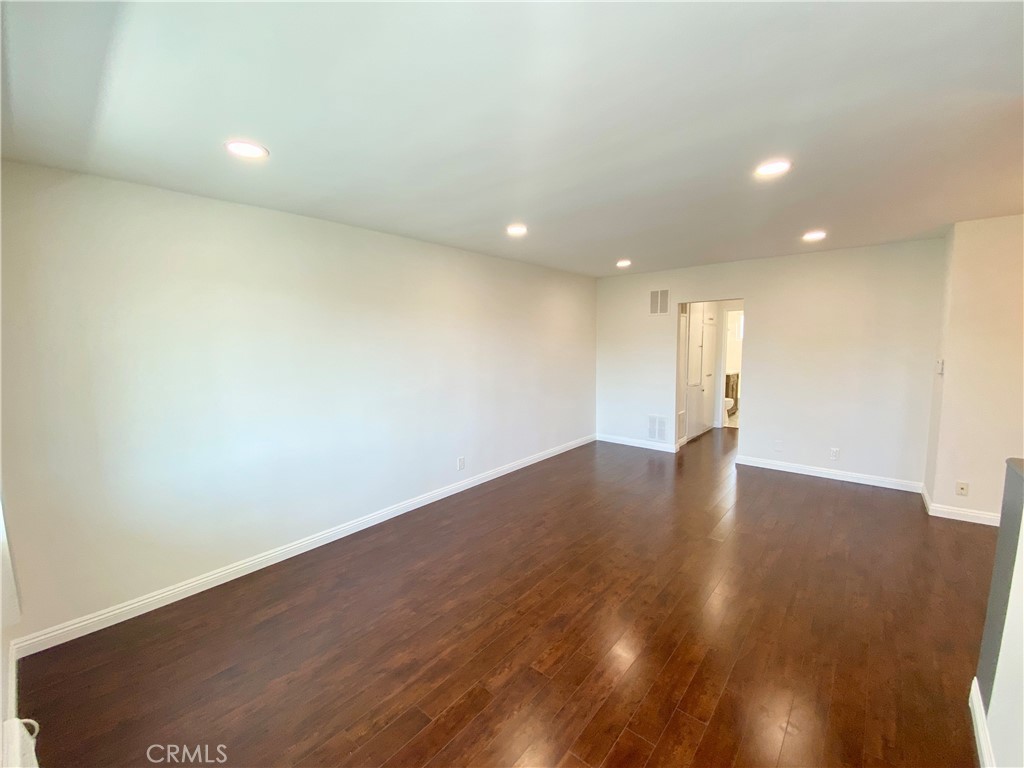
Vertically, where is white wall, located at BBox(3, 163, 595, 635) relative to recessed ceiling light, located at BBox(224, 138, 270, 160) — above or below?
below

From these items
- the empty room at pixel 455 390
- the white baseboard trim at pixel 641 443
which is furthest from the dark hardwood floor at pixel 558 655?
the white baseboard trim at pixel 641 443

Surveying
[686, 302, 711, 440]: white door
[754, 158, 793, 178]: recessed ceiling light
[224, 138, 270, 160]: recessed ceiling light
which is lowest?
[686, 302, 711, 440]: white door

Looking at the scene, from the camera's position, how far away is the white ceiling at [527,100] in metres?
1.21

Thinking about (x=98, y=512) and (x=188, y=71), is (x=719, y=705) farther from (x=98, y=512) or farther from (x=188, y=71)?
(x=98, y=512)

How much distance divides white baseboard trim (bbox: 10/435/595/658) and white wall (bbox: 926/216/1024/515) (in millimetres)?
4571

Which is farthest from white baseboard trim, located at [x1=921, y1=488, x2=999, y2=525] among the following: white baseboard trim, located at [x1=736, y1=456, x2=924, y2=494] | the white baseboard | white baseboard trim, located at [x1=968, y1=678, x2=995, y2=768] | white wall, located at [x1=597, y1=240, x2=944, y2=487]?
the white baseboard

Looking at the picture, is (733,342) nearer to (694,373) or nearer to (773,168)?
(694,373)

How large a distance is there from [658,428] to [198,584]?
545cm

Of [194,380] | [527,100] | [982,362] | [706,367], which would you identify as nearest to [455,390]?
[194,380]

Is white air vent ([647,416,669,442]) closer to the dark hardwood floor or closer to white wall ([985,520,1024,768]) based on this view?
the dark hardwood floor

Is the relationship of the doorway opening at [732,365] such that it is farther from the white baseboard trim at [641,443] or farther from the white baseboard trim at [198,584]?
the white baseboard trim at [198,584]

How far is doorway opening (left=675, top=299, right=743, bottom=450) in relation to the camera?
6094mm

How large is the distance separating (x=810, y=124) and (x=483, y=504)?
3.67 metres

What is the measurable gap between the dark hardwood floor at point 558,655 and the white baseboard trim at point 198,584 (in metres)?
0.07
